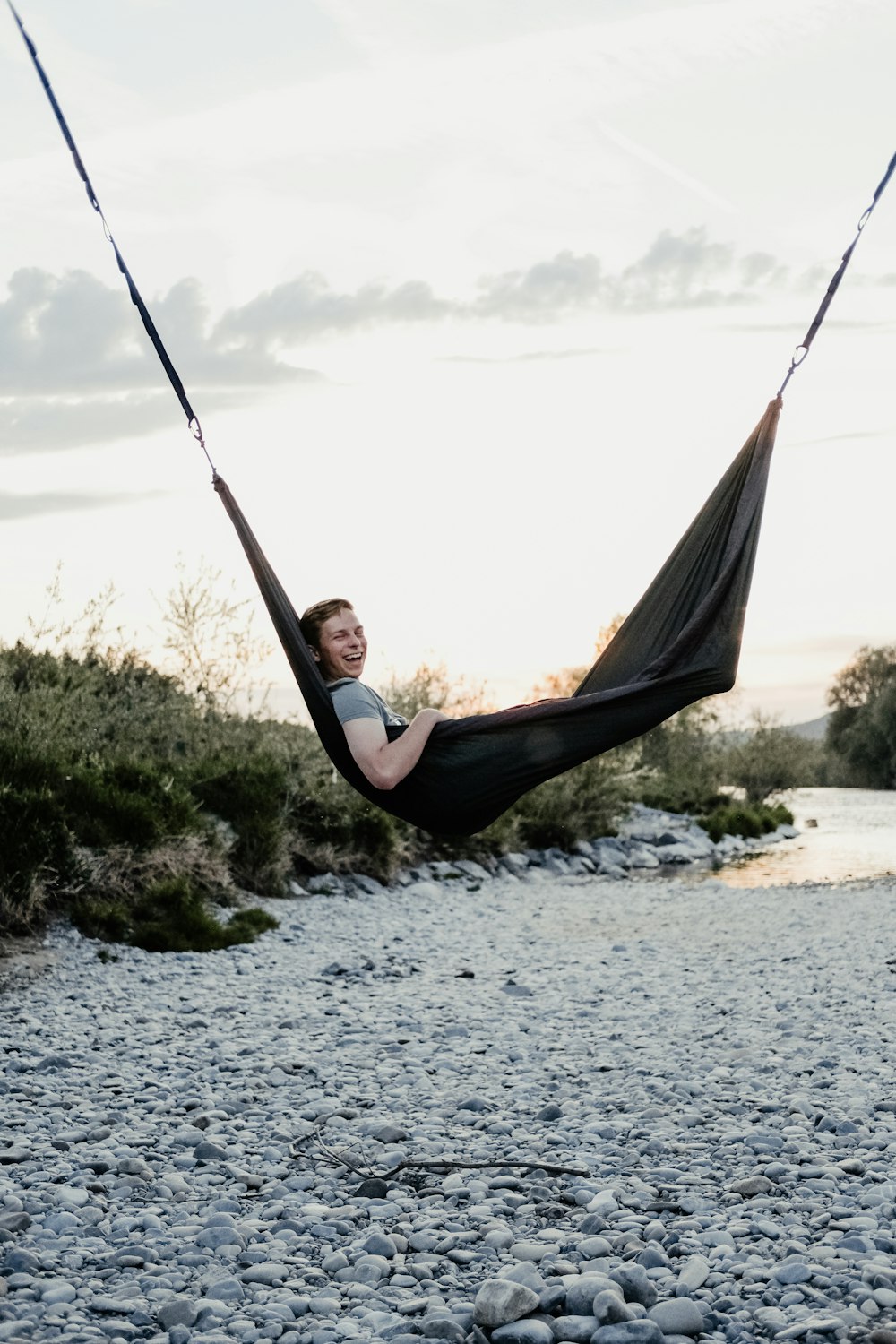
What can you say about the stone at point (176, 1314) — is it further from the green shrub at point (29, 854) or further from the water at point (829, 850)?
the water at point (829, 850)

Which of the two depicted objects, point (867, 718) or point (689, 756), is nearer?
point (689, 756)

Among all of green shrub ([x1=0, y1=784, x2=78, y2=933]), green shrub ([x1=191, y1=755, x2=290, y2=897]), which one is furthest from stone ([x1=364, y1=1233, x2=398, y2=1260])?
green shrub ([x1=191, y1=755, x2=290, y2=897])

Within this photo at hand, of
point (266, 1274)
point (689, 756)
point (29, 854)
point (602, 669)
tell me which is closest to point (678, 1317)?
point (266, 1274)

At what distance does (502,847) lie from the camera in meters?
12.1

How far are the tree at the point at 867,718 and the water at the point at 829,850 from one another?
7702 mm

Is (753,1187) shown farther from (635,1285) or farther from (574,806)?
(574,806)

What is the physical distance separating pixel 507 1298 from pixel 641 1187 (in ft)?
2.80

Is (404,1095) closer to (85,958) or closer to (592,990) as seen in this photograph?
(592,990)

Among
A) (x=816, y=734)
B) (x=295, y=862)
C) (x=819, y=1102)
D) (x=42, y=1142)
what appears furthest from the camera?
(x=816, y=734)

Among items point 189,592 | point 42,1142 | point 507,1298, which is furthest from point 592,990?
point 189,592

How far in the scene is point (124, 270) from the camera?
3.73 m

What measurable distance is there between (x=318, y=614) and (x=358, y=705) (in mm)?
398

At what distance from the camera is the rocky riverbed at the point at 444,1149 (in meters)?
2.80

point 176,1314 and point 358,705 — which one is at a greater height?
point 358,705
